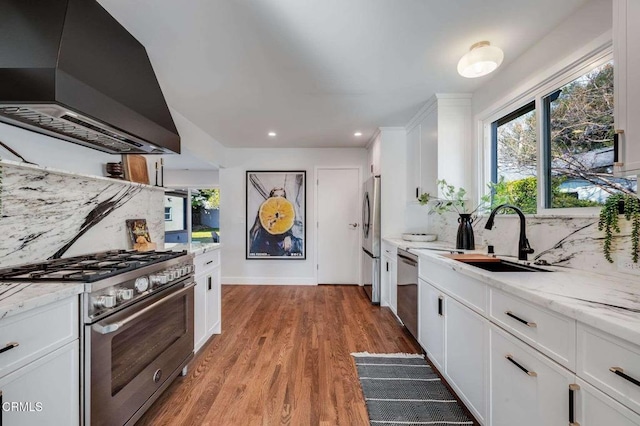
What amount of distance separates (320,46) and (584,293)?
196cm

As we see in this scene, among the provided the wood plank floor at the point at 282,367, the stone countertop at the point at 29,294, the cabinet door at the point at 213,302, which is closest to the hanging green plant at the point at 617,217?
the wood plank floor at the point at 282,367

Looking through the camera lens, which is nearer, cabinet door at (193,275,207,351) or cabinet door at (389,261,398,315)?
cabinet door at (193,275,207,351)

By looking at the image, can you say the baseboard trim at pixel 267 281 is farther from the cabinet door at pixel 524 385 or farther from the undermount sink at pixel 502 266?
the cabinet door at pixel 524 385

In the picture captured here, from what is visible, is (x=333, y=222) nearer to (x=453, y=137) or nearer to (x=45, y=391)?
(x=453, y=137)

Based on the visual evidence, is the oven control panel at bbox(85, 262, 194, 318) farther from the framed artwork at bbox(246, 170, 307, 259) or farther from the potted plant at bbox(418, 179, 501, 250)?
the framed artwork at bbox(246, 170, 307, 259)

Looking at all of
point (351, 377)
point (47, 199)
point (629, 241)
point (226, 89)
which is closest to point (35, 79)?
point (47, 199)

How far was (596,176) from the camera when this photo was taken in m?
1.51

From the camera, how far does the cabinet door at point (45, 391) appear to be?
88 cm

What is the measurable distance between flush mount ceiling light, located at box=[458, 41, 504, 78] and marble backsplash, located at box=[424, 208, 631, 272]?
1078 millimetres

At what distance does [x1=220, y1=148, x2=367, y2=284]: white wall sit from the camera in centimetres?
469

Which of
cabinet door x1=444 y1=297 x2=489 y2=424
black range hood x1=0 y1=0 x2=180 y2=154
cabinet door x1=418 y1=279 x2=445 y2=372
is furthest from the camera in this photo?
cabinet door x1=418 y1=279 x2=445 y2=372

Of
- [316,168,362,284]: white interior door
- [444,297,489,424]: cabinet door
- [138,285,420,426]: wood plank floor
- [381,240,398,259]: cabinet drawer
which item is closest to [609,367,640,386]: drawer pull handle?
[444,297,489,424]: cabinet door

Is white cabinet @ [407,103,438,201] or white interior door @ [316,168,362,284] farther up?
white cabinet @ [407,103,438,201]

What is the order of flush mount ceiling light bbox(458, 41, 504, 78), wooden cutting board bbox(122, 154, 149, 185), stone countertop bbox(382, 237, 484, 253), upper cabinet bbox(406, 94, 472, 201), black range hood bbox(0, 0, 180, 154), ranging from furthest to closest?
upper cabinet bbox(406, 94, 472, 201)
stone countertop bbox(382, 237, 484, 253)
wooden cutting board bbox(122, 154, 149, 185)
flush mount ceiling light bbox(458, 41, 504, 78)
black range hood bbox(0, 0, 180, 154)
